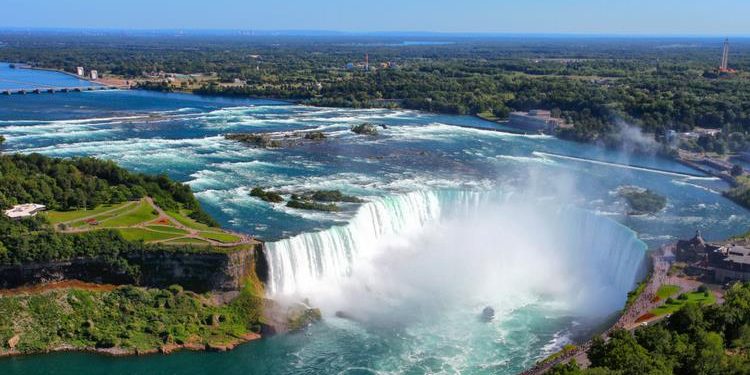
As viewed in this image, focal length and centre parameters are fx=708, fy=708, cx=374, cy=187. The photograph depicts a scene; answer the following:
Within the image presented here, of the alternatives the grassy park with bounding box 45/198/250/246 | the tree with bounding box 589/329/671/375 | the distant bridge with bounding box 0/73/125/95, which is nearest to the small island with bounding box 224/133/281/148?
the grassy park with bounding box 45/198/250/246

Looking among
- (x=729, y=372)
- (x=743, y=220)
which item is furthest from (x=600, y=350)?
(x=743, y=220)

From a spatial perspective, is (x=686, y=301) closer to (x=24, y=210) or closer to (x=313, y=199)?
(x=313, y=199)

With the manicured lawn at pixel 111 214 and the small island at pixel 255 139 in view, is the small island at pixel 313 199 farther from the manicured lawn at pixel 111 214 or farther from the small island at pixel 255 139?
the small island at pixel 255 139

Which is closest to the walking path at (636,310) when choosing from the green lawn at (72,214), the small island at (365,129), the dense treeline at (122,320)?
the dense treeline at (122,320)

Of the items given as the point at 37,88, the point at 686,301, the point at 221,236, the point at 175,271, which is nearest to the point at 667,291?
the point at 686,301

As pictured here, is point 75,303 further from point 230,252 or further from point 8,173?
point 8,173

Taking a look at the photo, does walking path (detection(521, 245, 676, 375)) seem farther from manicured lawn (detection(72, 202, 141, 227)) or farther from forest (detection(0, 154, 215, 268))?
manicured lawn (detection(72, 202, 141, 227))
